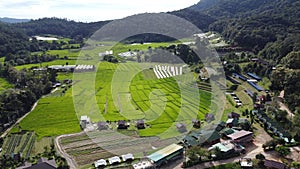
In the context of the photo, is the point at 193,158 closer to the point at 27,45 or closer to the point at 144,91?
the point at 144,91

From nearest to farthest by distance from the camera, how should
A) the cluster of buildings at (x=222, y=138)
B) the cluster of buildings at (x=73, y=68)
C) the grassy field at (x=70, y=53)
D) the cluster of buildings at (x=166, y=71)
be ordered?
the cluster of buildings at (x=222, y=138), the cluster of buildings at (x=166, y=71), the cluster of buildings at (x=73, y=68), the grassy field at (x=70, y=53)

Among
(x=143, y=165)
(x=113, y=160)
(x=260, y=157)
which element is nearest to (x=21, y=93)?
(x=113, y=160)

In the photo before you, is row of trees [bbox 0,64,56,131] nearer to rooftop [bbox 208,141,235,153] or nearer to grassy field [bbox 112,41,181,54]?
rooftop [bbox 208,141,235,153]

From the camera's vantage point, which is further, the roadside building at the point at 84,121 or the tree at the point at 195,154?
the roadside building at the point at 84,121

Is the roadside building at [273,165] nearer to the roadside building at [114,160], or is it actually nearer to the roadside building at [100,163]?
the roadside building at [114,160]

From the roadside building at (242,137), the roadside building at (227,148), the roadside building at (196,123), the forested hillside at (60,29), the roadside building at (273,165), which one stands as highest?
the forested hillside at (60,29)

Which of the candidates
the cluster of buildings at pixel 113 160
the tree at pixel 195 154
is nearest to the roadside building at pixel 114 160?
the cluster of buildings at pixel 113 160

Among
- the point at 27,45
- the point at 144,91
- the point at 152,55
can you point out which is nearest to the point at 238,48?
the point at 152,55
